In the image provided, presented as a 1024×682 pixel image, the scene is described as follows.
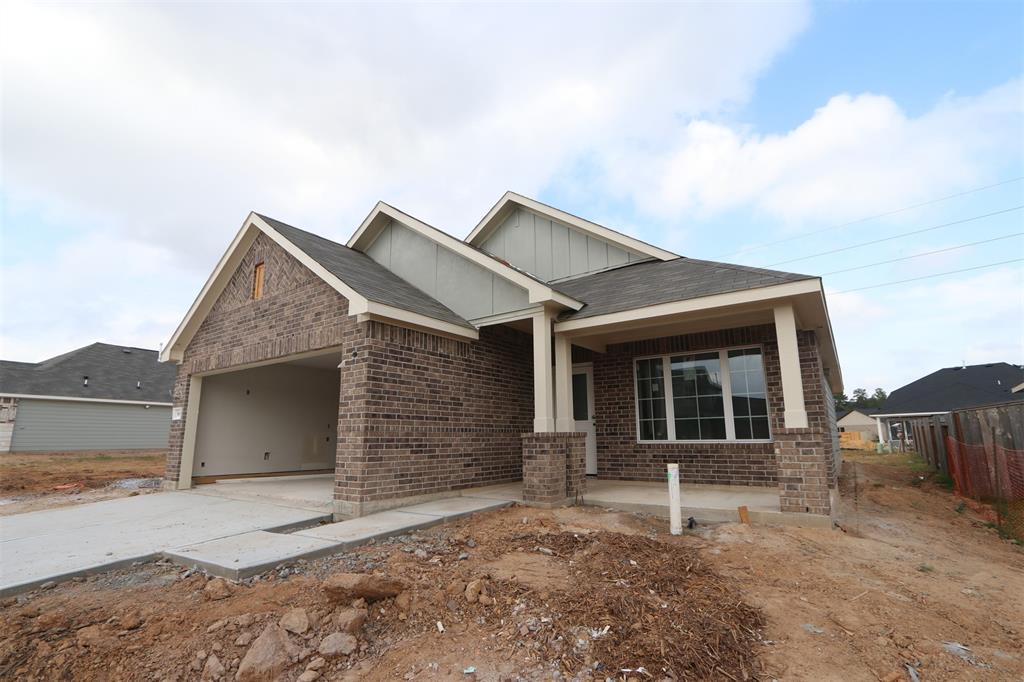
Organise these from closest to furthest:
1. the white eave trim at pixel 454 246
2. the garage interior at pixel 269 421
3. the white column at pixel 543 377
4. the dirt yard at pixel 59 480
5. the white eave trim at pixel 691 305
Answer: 1. the white eave trim at pixel 691 305
2. the white column at pixel 543 377
3. the white eave trim at pixel 454 246
4. the dirt yard at pixel 59 480
5. the garage interior at pixel 269 421

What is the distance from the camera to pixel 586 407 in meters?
9.91

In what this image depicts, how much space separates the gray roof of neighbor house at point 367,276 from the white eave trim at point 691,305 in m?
2.12

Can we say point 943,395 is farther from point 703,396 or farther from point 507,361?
point 507,361

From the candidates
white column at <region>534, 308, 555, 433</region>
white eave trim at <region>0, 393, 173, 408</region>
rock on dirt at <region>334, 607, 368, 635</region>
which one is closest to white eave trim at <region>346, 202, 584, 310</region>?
white column at <region>534, 308, 555, 433</region>

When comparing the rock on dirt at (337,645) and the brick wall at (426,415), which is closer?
the rock on dirt at (337,645)

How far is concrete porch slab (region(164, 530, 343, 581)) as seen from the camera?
419 cm

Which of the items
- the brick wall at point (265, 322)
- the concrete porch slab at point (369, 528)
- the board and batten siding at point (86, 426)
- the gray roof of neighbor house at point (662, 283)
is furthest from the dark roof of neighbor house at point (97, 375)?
the gray roof of neighbor house at point (662, 283)

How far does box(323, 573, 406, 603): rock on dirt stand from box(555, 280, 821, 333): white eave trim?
16.5 ft

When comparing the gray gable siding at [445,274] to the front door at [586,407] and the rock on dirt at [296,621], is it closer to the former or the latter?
the front door at [586,407]

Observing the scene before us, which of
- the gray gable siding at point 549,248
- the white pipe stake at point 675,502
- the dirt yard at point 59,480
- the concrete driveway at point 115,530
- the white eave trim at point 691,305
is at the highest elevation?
the gray gable siding at point 549,248

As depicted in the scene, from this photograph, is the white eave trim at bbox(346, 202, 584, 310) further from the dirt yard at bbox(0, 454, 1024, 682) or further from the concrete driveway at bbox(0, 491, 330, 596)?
the concrete driveway at bbox(0, 491, 330, 596)

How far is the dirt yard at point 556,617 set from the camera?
2760 millimetres

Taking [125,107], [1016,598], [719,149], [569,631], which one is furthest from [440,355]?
[719,149]

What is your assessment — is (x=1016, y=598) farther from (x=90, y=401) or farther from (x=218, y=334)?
(x=90, y=401)
